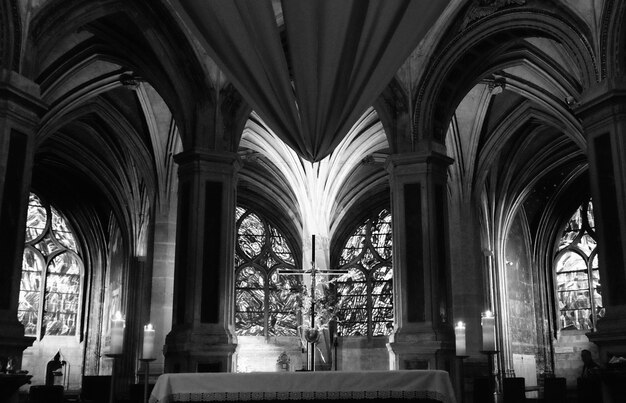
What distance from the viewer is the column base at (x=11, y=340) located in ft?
31.6

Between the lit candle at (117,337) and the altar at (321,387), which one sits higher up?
the lit candle at (117,337)

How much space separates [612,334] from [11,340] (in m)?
7.65

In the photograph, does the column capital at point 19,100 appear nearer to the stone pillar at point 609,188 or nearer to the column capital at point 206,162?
the column capital at point 206,162

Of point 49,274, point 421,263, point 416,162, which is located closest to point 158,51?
point 416,162

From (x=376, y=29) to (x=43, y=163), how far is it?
17985mm

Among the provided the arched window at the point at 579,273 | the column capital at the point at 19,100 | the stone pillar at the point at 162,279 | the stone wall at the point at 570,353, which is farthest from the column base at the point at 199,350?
the arched window at the point at 579,273

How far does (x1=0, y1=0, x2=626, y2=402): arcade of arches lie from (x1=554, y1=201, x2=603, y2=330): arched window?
0.06 m

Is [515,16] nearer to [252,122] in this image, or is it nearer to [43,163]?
[252,122]

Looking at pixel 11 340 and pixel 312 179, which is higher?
pixel 312 179

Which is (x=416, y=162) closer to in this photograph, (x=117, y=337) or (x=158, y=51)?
(x=158, y=51)

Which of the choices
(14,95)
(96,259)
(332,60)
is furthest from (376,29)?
(96,259)

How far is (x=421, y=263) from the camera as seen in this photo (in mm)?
12898

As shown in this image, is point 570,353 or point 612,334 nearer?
point 612,334

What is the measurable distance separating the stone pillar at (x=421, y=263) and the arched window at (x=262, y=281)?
32.0 ft
